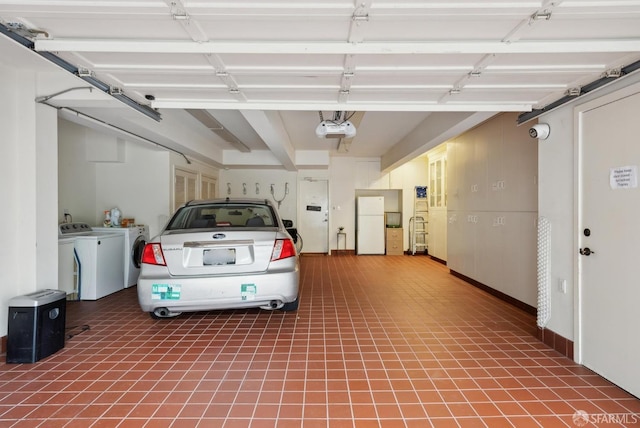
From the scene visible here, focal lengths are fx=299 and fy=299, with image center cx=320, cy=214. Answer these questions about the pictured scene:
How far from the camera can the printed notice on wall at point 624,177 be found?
1901 mm

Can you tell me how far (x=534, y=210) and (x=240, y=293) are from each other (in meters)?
3.43

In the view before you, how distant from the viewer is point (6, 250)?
2.45 metres

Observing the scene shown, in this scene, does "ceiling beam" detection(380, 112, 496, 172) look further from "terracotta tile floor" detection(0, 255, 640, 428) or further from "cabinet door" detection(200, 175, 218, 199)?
"cabinet door" detection(200, 175, 218, 199)

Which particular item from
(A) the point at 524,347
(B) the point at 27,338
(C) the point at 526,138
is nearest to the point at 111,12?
(B) the point at 27,338

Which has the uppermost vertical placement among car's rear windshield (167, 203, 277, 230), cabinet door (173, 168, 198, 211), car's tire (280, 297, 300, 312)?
cabinet door (173, 168, 198, 211)

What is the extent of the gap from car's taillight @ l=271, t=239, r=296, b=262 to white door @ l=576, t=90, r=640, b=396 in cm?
238

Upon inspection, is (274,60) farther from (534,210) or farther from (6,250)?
(534,210)

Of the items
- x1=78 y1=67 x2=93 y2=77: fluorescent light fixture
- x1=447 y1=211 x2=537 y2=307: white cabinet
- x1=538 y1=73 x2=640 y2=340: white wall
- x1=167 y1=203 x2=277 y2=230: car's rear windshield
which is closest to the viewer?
x1=78 y1=67 x2=93 y2=77: fluorescent light fixture

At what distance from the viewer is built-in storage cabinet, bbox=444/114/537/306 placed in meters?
3.61

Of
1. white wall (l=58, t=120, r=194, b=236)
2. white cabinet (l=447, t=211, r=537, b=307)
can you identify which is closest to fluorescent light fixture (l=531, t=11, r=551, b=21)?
Result: white cabinet (l=447, t=211, r=537, b=307)

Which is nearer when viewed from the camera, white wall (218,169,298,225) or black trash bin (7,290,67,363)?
black trash bin (7,290,67,363)

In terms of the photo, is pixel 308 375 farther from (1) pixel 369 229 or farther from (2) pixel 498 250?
(1) pixel 369 229

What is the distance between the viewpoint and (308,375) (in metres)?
2.12

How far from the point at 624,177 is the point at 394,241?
251 inches
